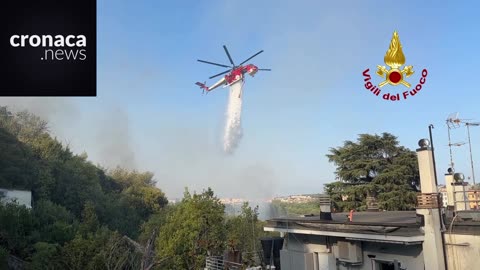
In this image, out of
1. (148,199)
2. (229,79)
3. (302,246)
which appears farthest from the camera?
(148,199)

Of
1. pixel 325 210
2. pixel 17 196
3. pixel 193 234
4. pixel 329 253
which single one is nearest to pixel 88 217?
pixel 17 196

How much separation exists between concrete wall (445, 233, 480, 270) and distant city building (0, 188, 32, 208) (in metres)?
43.0

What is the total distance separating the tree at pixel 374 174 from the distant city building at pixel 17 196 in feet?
106

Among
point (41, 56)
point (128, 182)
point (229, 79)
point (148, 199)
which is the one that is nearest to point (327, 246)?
point (41, 56)

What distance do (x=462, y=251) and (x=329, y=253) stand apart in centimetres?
478

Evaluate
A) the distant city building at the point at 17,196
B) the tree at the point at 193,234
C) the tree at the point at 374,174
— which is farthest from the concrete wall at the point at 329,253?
the distant city building at the point at 17,196

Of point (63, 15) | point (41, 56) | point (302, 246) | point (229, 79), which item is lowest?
point (302, 246)

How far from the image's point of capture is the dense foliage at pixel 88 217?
60.0 feet

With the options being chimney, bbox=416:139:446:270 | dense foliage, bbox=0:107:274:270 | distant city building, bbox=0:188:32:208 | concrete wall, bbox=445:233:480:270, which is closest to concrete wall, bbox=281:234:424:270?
chimney, bbox=416:139:446:270

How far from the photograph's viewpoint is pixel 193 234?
21.1 meters

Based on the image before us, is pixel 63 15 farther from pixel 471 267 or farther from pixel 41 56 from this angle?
pixel 471 267

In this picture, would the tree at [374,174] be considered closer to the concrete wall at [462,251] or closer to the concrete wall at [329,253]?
the concrete wall at [329,253]

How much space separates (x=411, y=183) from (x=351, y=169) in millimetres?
4644

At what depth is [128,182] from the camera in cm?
8056
